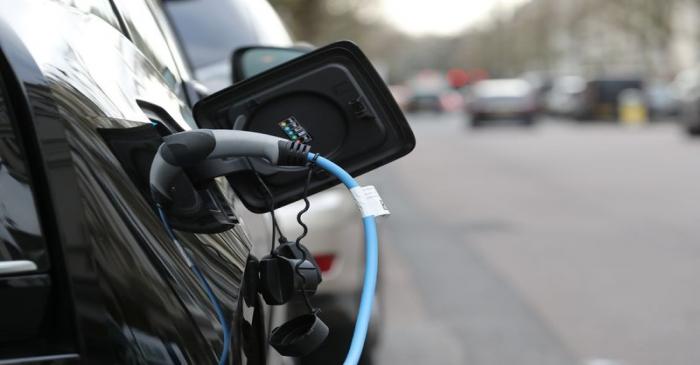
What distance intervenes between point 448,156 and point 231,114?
72.7ft

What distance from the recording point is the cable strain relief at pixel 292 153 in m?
1.73

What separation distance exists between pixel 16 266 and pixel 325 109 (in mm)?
723

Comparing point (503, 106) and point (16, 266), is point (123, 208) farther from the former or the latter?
point (503, 106)

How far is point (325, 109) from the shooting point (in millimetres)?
2000

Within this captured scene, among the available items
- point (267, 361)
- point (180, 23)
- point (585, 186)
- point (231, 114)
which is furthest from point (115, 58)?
point (585, 186)

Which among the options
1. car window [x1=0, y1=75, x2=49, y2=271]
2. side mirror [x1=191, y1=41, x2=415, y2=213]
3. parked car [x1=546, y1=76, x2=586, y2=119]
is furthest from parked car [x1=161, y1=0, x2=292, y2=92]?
parked car [x1=546, y1=76, x2=586, y2=119]

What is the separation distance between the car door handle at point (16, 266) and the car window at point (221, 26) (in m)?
3.04

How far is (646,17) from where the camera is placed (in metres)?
66.1

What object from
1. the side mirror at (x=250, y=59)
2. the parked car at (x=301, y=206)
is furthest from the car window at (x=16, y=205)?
the parked car at (x=301, y=206)

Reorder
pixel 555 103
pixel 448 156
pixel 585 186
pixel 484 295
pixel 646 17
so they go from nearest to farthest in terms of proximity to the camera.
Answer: pixel 484 295, pixel 585 186, pixel 448 156, pixel 555 103, pixel 646 17

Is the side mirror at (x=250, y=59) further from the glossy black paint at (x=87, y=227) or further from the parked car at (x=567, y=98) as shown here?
the parked car at (x=567, y=98)

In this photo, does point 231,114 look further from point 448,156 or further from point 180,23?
point 448,156

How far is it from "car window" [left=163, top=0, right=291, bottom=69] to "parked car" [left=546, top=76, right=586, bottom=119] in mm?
39218

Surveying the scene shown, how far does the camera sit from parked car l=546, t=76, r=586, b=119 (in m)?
43.6
